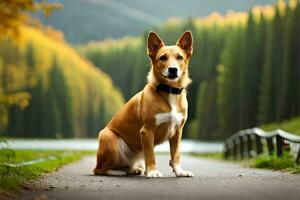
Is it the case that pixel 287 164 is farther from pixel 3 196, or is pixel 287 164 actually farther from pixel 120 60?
pixel 120 60

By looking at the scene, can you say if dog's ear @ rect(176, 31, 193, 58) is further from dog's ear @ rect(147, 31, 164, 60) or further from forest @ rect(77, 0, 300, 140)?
forest @ rect(77, 0, 300, 140)

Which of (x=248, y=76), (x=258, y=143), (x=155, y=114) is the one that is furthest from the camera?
(x=248, y=76)

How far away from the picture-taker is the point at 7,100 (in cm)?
1109

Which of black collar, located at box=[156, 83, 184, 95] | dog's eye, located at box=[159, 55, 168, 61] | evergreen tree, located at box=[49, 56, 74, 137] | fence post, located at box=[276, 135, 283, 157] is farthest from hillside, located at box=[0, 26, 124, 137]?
dog's eye, located at box=[159, 55, 168, 61]

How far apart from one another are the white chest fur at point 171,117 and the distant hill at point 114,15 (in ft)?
273

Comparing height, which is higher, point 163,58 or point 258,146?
point 163,58

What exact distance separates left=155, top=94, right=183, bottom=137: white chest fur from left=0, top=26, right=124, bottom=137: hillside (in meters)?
53.3

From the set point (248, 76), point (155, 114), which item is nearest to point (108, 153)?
point (155, 114)

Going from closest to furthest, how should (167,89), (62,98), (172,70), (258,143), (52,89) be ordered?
1. (172,70)
2. (167,89)
3. (258,143)
4. (52,89)
5. (62,98)

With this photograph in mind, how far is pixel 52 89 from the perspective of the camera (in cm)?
6981

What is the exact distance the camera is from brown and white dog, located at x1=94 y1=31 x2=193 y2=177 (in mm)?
8133

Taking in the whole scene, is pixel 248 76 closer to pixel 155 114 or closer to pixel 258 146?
pixel 258 146

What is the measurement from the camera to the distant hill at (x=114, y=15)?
345ft

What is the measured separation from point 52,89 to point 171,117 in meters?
62.6
